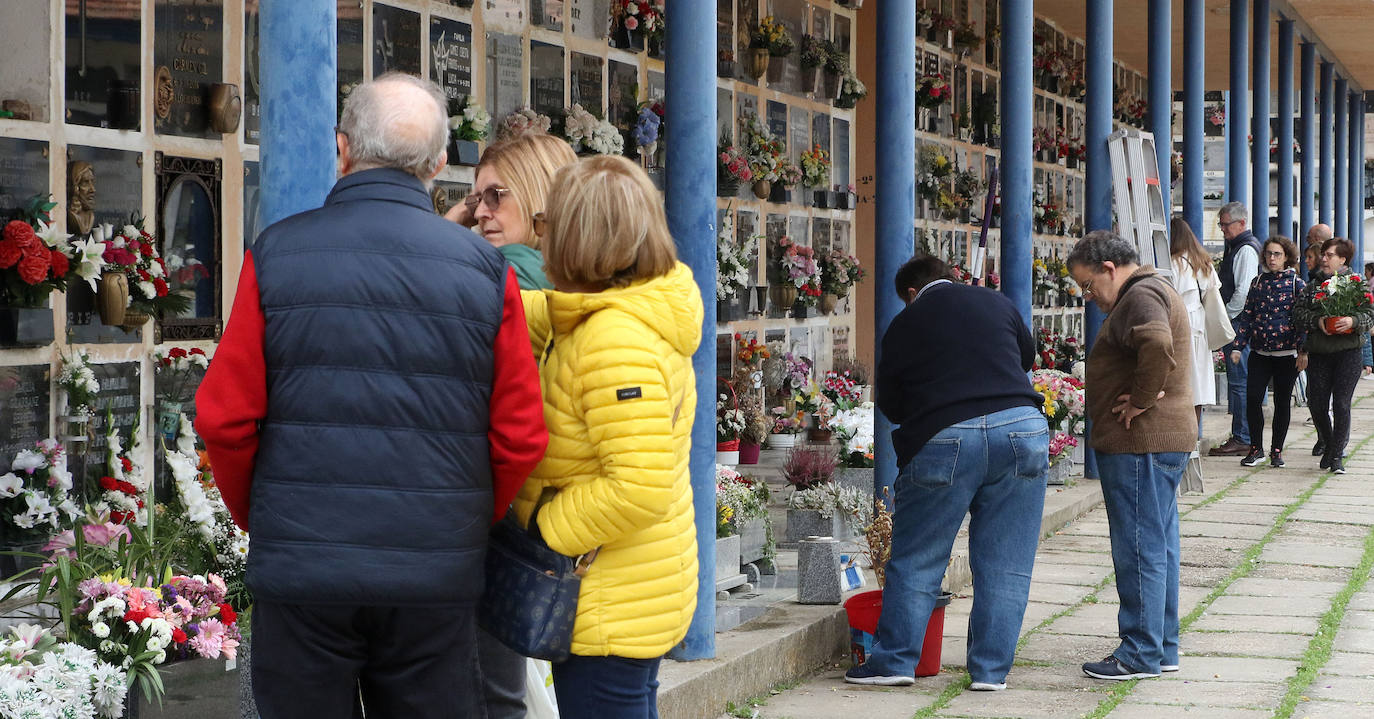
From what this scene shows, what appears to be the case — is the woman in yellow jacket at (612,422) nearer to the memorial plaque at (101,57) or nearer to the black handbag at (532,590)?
the black handbag at (532,590)

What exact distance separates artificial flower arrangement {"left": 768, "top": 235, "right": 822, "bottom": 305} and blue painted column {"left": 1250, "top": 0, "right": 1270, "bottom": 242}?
519 centimetres

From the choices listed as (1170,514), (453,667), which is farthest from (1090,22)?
(453,667)

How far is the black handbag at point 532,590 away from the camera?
90.3 inches

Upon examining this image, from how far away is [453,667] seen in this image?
2.16 metres

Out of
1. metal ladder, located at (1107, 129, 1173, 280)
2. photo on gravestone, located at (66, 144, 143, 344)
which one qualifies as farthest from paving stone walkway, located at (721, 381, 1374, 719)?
photo on gravestone, located at (66, 144, 143, 344)

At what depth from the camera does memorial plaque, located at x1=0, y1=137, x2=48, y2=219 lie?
4.12m

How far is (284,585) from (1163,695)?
2953 mm

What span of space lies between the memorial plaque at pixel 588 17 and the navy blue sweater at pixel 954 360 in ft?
9.53

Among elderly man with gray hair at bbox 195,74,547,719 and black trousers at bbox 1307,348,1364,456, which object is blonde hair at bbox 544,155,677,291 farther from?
black trousers at bbox 1307,348,1364,456

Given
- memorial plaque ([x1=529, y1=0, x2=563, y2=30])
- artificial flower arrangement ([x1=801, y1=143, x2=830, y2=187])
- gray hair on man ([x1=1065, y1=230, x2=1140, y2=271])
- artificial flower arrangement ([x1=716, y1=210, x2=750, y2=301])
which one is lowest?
gray hair on man ([x1=1065, y1=230, x2=1140, y2=271])

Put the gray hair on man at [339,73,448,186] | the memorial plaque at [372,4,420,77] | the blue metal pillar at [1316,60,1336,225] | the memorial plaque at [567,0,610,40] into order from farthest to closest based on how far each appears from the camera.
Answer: the blue metal pillar at [1316,60,1336,225]
the memorial plaque at [567,0,610,40]
the memorial plaque at [372,4,420,77]
the gray hair on man at [339,73,448,186]

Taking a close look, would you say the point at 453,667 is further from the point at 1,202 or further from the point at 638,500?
the point at 1,202

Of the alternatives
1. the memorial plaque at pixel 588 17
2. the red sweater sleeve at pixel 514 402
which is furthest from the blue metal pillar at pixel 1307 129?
the red sweater sleeve at pixel 514 402

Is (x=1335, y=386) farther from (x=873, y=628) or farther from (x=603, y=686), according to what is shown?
(x=603, y=686)
